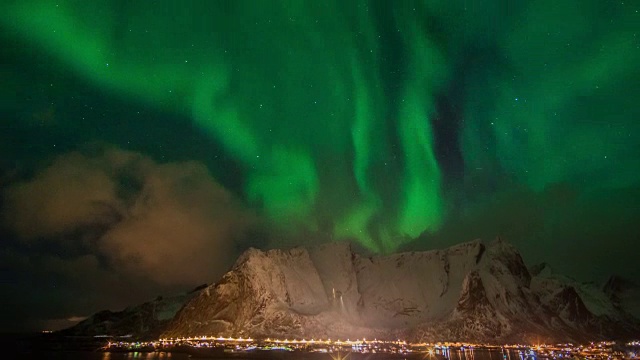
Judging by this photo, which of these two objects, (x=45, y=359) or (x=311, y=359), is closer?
(x=311, y=359)

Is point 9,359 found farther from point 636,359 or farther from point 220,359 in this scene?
point 636,359

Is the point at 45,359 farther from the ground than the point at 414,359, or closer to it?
farther from the ground

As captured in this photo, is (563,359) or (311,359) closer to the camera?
(311,359)

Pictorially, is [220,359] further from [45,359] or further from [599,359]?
[599,359]

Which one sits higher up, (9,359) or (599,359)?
(9,359)

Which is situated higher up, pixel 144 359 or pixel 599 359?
pixel 144 359

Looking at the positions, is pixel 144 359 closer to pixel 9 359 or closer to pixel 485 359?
pixel 9 359

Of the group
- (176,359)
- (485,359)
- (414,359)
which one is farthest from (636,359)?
(176,359)

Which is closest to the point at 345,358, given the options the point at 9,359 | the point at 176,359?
the point at 176,359

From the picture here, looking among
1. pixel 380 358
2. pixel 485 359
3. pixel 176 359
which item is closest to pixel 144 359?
pixel 176 359
